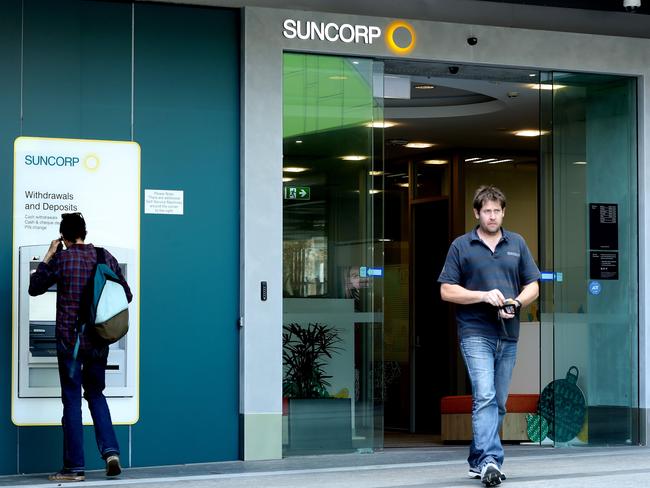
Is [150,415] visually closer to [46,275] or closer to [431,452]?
[46,275]

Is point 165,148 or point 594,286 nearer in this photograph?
point 165,148

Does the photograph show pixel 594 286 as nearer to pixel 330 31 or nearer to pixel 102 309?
pixel 330 31

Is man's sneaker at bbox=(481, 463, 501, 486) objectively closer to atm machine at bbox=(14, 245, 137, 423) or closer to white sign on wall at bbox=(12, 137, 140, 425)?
white sign on wall at bbox=(12, 137, 140, 425)

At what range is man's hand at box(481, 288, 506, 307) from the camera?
721 cm

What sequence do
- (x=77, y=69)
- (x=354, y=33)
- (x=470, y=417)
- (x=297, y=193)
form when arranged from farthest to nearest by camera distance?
(x=470, y=417)
(x=354, y=33)
(x=297, y=193)
(x=77, y=69)

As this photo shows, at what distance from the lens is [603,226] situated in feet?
35.1

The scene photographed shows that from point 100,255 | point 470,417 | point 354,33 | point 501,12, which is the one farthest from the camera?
point 470,417

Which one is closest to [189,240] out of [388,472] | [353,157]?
[353,157]

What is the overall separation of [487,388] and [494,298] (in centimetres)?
58

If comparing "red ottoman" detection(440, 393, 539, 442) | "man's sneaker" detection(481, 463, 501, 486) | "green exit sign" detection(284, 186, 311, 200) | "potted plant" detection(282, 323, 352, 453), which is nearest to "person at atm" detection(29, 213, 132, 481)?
"potted plant" detection(282, 323, 352, 453)

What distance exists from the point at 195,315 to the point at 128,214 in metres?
0.95

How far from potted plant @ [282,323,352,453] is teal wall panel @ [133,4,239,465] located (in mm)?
549

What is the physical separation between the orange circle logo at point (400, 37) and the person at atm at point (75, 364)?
3334mm

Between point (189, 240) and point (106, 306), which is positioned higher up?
point (189, 240)
